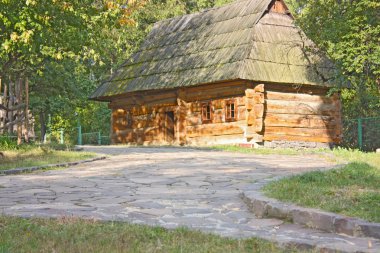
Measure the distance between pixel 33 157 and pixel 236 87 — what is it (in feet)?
34.4

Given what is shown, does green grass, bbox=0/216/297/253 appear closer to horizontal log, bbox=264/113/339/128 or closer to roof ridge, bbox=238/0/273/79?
roof ridge, bbox=238/0/273/79

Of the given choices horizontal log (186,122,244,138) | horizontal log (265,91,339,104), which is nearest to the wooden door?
horizontal log (186,122,244,138)

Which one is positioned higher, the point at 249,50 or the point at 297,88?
the point at 249,50

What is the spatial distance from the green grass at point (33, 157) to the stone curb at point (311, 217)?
697cm

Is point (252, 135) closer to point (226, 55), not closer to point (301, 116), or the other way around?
point (301, 116)

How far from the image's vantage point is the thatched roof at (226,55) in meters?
21.8

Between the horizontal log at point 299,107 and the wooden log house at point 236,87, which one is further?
the horizontal log at point 299,107

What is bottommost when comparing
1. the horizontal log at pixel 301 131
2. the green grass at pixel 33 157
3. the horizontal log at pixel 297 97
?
the green grass at pixel 33 157

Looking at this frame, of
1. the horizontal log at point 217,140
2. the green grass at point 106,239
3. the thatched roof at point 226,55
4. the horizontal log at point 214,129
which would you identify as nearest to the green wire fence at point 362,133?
the thatched roof at point 226,55

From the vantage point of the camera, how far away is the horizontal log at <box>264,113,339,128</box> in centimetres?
2225

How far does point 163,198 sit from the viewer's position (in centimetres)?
737

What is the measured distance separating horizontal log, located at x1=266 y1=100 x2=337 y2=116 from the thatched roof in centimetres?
110

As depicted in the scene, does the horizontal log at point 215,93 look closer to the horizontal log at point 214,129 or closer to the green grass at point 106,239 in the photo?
the horizontal log at point 214,129

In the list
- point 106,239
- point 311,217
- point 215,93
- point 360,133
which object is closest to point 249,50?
point 215,93
